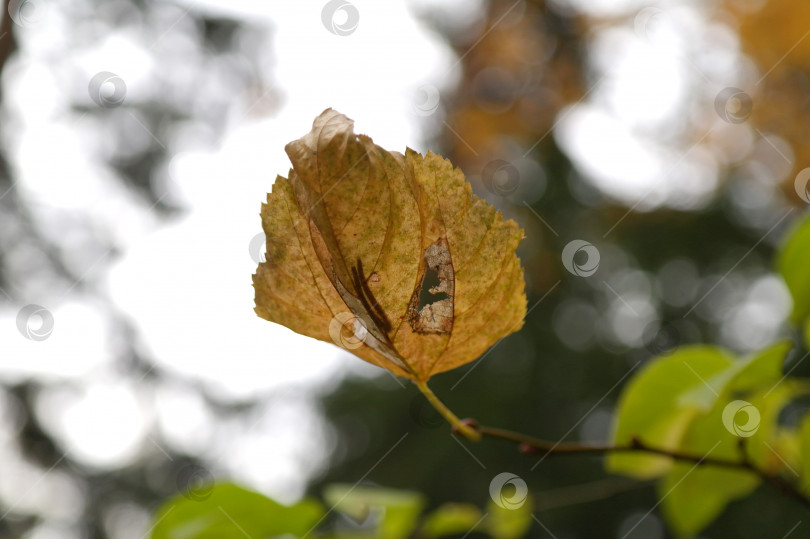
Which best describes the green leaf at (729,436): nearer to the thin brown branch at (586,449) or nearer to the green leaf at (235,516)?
the thin brown branch at (586,449)

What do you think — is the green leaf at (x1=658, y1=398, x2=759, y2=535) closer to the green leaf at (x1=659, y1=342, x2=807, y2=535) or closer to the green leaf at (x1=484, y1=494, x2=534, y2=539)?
the green leaf at (x1=659, y1=342, x2=807, y2=535)

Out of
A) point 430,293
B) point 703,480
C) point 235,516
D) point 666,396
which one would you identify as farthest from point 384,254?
point 703,480

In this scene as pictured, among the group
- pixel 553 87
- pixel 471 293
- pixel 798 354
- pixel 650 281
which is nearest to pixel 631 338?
pixel 650 281

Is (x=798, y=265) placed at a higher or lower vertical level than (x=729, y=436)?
higher

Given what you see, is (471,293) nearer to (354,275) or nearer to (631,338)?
(354,275)

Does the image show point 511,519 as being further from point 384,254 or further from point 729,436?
point 384,254

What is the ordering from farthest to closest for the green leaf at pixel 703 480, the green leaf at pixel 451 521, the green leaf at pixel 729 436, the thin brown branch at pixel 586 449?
the green leaf at pixel 451 521
the green leaf at pixel 703 480
the green leaf at pixel 729 436
the thin brown branch at pixel 586 449

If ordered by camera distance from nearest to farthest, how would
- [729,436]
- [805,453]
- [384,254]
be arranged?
1. [384,254]
2. [805,453]
3. [729,436]

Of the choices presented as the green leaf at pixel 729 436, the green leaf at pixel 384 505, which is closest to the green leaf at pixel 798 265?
the green leaf at pixel 729 436
